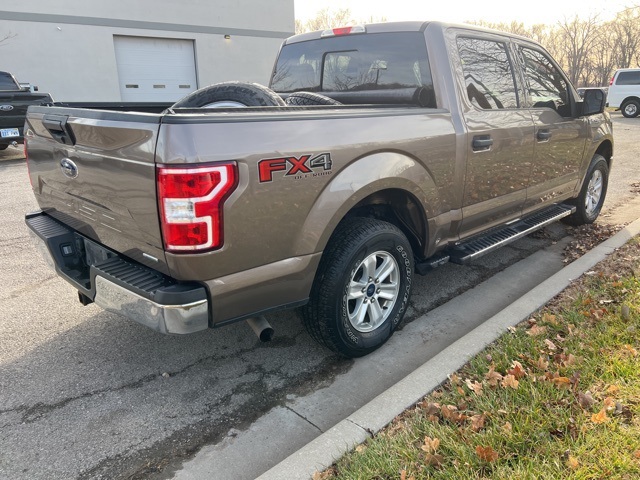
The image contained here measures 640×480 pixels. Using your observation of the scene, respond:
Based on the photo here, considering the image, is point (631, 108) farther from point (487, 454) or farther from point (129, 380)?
point (129, 380)

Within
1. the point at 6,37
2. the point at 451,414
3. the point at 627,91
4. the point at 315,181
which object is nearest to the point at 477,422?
the point at 451,414

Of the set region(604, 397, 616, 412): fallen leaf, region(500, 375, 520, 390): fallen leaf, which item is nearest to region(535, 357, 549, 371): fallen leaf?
region(500, 375, 520, 390): fallen leaf

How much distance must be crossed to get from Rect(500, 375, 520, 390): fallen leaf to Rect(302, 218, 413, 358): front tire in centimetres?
86

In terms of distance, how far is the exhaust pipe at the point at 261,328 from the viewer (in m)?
2.61

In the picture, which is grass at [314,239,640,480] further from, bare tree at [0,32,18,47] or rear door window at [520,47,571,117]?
bare tree at [0,32,18,47]

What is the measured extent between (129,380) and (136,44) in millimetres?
18854

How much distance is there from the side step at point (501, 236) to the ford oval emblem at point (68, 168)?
254cm

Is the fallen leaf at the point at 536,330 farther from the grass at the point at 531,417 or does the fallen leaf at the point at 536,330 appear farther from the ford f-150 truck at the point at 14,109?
the ford f-150 truck at the point at 14,109

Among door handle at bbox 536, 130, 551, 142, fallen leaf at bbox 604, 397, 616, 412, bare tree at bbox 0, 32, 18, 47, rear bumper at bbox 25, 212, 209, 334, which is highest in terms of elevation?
bare tree at bbox 0, 32, 18, 47

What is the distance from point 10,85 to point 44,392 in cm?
1174

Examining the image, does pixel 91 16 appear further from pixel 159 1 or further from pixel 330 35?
pixel 330 35

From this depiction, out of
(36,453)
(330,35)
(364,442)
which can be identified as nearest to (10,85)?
(330,35)

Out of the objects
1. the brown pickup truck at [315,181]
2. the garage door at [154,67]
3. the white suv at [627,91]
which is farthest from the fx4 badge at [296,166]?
the white suv at [627,91]

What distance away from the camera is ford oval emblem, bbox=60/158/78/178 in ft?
8.82
